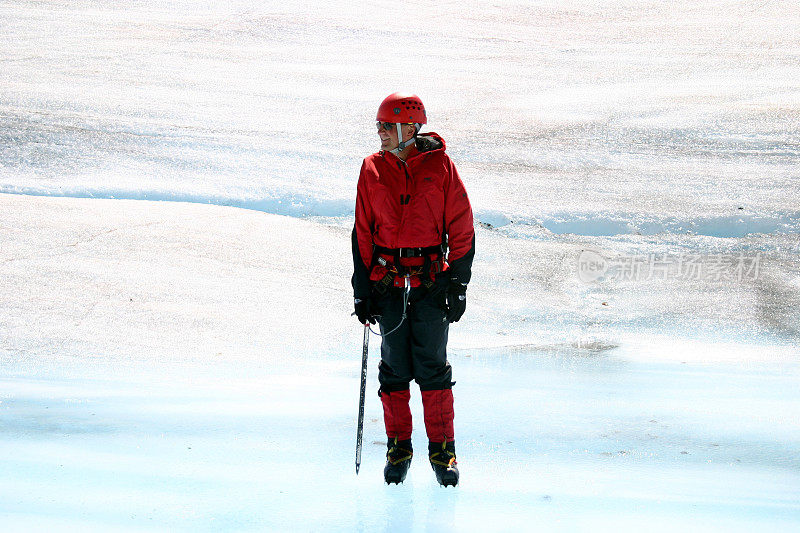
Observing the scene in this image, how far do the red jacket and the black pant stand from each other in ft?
0.34

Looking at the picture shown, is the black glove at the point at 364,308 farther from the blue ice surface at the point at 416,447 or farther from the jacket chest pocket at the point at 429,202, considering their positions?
the blue ice surface at the point at 416,447

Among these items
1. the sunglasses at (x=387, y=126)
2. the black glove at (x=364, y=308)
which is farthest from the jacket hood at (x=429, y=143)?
the black glove at (x=364, y=308)

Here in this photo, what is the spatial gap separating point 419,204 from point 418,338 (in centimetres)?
58

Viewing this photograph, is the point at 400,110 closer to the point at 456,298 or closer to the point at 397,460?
the point at 456,298

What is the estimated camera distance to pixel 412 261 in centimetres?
337

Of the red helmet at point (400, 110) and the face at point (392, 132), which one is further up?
the red helmet at point (400, 110)

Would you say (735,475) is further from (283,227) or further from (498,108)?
(498,108)

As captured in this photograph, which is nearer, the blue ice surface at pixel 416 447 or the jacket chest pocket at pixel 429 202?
the blue ice surface at pixel 416 447

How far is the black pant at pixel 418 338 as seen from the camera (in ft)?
11.1

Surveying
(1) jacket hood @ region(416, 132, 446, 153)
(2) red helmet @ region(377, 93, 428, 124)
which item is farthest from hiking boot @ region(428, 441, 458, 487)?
(2) red helmet @ region(377, 93, 428, 124)

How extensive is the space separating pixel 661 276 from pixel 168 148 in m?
5.50

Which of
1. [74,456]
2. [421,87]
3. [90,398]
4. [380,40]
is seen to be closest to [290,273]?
[90,398]

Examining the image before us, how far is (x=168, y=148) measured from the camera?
8859 millimetres

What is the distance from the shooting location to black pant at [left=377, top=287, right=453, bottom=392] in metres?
3.40
